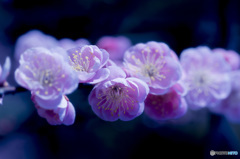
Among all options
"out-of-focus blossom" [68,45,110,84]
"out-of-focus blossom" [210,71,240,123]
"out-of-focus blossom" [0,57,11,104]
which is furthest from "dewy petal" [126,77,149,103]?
"out-of-focus blossom" [210,71,240,123]

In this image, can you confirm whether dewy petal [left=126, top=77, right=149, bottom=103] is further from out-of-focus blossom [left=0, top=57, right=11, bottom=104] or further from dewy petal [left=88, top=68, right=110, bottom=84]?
out-of-focus blossom [left=0, top=57, right=11, bottom=104]

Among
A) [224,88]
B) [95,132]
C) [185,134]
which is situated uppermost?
[224,88]

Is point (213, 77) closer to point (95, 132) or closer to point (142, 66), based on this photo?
point (142, 66)

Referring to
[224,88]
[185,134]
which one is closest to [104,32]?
[224,88]

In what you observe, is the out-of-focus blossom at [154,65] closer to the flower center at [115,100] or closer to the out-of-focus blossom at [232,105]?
the flower center at [115,100]

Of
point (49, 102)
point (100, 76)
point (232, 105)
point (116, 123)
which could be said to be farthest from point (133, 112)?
point (116, 123)

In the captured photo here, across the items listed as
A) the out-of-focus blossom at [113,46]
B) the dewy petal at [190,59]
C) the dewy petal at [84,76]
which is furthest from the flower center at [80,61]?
the out-of-focus blossom at [113,46]

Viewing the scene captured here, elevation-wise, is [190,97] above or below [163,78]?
below
